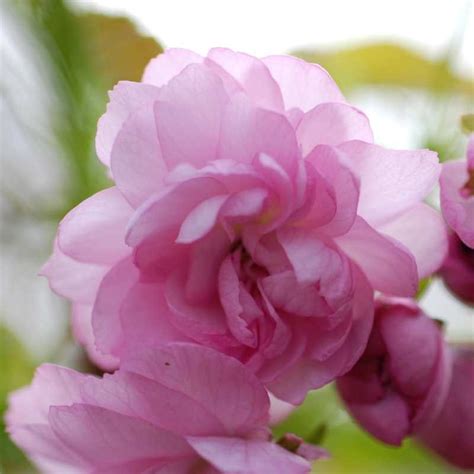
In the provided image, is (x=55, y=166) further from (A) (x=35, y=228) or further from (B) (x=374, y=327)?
(B) (x=374, y=327)

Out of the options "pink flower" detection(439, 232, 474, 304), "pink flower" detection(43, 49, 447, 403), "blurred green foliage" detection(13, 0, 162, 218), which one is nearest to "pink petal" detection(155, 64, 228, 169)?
"pink flower" detection(43, 49, 447, 403)

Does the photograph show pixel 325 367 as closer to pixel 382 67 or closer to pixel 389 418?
pixel 389 418

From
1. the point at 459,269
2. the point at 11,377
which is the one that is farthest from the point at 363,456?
the point at 459,269

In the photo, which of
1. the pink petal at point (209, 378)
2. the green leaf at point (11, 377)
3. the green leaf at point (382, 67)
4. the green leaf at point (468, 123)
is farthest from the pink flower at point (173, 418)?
the green leaf at point (382, 67)

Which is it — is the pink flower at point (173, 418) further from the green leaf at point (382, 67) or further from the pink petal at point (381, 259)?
the green leaf at point (382, 67)

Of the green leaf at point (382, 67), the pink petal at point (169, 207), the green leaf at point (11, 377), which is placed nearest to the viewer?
the pink petal at point (169, 207)

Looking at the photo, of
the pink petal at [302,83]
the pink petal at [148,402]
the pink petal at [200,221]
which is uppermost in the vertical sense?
the pink petal at [302,83]

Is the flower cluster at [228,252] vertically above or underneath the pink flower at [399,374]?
above

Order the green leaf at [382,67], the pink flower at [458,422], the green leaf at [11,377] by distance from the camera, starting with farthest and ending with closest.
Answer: the green leaf at [382,67]
the green leaf at [11,377]
the pink flower at [458,422]
